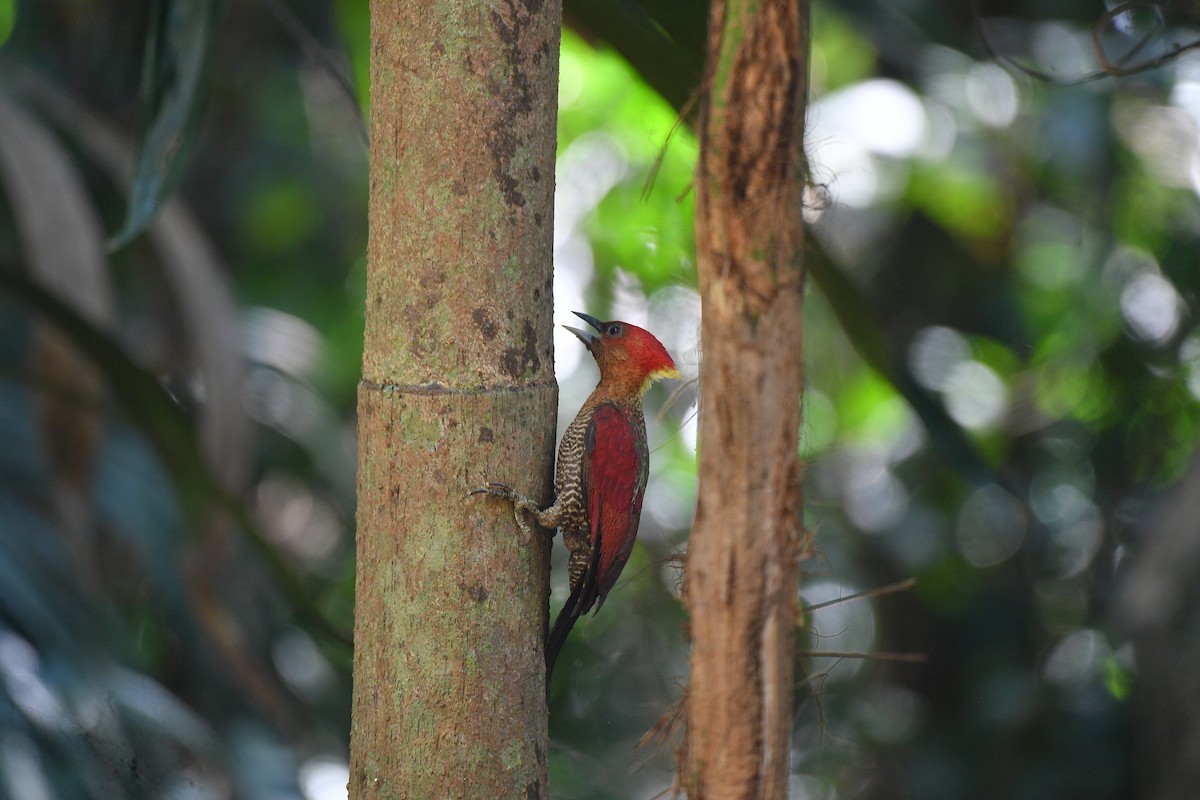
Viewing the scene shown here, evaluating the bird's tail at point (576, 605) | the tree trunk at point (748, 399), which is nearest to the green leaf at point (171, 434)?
the bird's tail at point (576, 605)

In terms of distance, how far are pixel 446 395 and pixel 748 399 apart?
52 cm

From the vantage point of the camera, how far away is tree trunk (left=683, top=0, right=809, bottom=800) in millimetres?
1148

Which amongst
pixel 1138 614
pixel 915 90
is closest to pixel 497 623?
pixel 1138 614

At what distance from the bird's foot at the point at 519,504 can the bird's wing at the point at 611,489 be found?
0.40 m

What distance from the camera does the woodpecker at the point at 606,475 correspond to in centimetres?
197

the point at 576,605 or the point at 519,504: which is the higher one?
the point at 519,504

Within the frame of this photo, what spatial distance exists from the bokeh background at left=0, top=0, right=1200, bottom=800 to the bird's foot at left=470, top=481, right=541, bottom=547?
4.23ft

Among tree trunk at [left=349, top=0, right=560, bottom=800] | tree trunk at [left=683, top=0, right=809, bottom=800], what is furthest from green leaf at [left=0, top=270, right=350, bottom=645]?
tree trunk at [left=683, top=0, right=809, bottom=800]

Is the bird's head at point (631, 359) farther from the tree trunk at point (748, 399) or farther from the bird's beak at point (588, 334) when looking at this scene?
the tree trunk at point (748, 399)

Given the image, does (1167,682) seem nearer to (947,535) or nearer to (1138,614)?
(1138,614)

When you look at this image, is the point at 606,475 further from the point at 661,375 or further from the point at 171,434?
the point at 171,434

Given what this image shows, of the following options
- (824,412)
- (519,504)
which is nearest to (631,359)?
(519,504)

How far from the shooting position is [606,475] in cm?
203

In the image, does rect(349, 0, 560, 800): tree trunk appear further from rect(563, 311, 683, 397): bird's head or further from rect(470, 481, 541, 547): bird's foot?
rect(563, 311, 683, 397): bird's head
